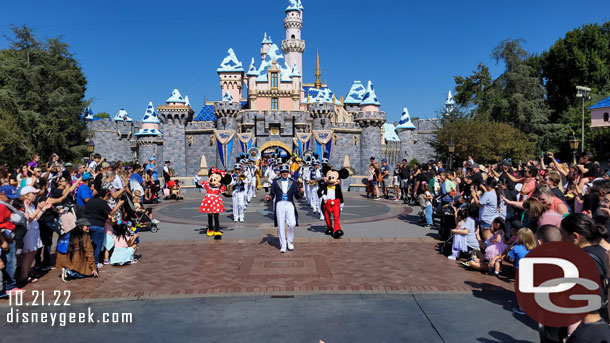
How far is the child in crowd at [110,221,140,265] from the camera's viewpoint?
7.03 metres

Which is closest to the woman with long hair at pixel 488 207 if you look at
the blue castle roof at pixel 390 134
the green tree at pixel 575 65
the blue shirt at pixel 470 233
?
the blue shirt at pixel 470 233

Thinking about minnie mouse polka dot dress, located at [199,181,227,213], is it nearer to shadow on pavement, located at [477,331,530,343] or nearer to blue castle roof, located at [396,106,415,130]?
shadow on pavement, located at [477,331,530,343]

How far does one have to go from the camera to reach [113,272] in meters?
6.70

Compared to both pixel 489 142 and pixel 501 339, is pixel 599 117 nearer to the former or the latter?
pixel 489 142

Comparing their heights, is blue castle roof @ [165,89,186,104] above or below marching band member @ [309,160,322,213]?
above

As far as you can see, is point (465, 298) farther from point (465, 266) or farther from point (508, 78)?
point (508, 78)

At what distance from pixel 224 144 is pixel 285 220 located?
76.9 feet

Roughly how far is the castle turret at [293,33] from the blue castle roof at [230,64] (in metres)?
8.93

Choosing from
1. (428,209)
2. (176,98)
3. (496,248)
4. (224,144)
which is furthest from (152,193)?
(176,98)

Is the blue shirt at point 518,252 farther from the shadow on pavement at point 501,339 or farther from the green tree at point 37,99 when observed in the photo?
the green tree at point 37,99

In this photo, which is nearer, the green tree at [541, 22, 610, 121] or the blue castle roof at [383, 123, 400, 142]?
the green tree at [541, 22, 610, 121]

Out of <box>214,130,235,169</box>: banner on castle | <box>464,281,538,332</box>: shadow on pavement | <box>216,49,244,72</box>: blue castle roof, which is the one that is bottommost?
<box>464,281,538,332</box>: shadow on pavement

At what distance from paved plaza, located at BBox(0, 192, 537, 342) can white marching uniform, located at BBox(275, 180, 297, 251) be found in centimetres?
34

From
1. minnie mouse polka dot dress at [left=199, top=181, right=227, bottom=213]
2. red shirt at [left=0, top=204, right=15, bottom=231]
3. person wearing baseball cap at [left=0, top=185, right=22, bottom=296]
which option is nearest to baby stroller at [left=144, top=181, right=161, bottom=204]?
minnie mouse polka dot dress at [left=199, top=181, right=227, bottom=213]
